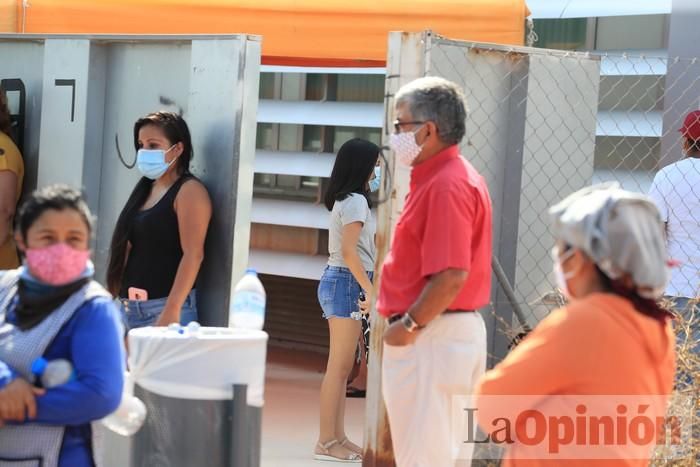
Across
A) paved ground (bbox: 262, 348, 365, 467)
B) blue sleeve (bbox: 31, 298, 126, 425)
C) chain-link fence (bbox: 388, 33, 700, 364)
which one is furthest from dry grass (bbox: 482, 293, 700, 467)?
blue sleeve (bbox: 31, 298, 126, 425)

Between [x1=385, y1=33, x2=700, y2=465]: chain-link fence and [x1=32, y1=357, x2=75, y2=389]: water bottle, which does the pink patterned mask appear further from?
[x1=385, y1=33, x2=700, y2=465]: chain-link fence

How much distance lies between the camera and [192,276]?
5039 mm

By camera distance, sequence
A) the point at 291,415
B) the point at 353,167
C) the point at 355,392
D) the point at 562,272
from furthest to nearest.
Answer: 1. the point at 355,392
2. the point at 291,415
3. the point at 353,167
4. the point at 562,272

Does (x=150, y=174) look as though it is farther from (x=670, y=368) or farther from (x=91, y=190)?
(x=670, y=368)

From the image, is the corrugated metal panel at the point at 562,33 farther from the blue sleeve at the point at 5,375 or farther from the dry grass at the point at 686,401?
the blue sleeve at the point at 5,375

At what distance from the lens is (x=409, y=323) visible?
13.6ft

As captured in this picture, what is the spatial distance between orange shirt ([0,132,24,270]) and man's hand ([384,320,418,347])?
2548 millimetres

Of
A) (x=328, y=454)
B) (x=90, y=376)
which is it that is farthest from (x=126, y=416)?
(x=328, y=454)

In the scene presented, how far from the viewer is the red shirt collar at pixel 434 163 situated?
429cm

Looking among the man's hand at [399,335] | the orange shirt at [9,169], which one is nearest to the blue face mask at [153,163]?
the orange shirt at [9,169]

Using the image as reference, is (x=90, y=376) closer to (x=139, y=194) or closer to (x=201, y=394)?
(x=201, y=394)

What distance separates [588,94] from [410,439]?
2.25 m

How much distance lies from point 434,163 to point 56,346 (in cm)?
170

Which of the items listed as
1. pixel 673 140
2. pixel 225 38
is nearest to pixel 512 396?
pixel 225 38
